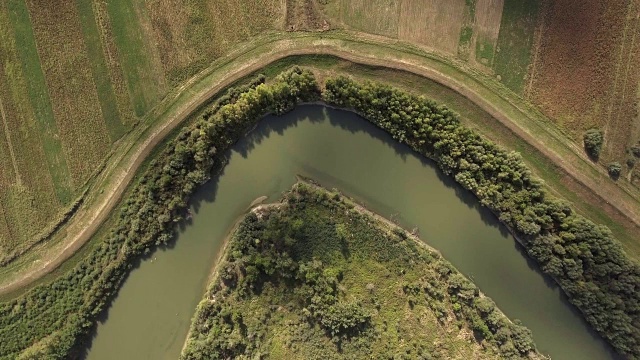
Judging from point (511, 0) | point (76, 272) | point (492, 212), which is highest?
point (511, 0)

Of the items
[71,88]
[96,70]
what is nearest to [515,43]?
[96,70]

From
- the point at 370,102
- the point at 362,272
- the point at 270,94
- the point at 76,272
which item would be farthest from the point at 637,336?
the point at 76,272

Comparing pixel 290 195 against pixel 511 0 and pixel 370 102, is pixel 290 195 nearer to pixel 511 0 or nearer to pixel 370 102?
pixel 370 102

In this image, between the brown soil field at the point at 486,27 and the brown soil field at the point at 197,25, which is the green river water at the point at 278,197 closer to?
the brown soil field at the point at 197,25

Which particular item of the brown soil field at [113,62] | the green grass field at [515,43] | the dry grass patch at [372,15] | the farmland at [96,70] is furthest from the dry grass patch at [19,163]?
the green grass field at [515,43]

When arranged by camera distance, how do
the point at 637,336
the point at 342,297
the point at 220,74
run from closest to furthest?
1. the point at 637,336
2. the point at 342,297
3. the point at 220,74

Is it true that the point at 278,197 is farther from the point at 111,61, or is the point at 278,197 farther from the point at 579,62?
the point at 579,62

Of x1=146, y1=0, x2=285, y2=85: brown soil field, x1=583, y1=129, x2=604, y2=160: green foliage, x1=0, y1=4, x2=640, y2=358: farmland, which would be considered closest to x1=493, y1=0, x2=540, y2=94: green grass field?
x1=0, y1=4, x2=640, y2=358: farmland
